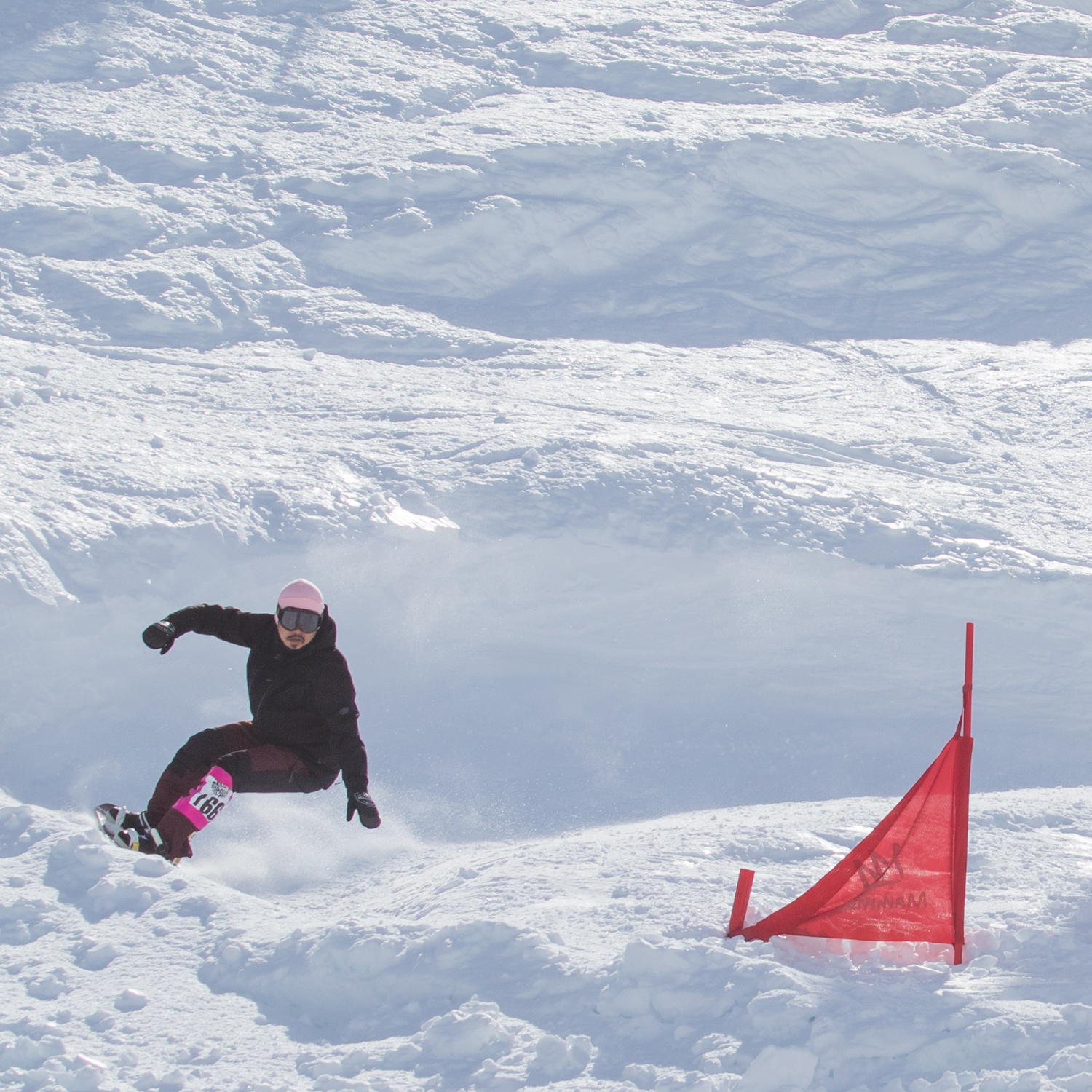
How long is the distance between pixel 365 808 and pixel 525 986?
992mm

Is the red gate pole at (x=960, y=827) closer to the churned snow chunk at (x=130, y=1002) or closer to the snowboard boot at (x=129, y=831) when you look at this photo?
the churned snow chunk at (x=130, y=1002)

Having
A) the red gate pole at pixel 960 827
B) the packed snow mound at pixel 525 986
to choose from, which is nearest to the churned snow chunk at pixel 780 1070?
the packed snow mound at pixel 525 986

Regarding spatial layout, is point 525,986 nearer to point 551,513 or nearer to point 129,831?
point 129,831

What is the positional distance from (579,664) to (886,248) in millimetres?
8636

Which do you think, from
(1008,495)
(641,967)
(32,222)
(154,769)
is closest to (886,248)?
(1008,495)

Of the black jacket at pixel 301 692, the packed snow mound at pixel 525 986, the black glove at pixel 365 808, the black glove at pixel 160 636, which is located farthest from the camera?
the black jacket at pixel 301 692

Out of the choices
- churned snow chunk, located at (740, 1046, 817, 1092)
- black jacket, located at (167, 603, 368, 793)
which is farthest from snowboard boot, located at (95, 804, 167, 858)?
churned snow chunk, located at (740, 1046, 817, 1092)

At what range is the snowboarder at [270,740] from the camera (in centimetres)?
448

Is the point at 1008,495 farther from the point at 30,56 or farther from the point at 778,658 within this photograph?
the point at 30,56

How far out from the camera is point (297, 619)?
447cm

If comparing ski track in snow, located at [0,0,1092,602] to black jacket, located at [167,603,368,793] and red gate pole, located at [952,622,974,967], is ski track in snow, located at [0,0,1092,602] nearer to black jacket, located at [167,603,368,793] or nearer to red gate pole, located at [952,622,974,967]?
black jacket, located at [167,603,368,793]

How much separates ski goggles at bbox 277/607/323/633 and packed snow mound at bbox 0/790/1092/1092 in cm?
108

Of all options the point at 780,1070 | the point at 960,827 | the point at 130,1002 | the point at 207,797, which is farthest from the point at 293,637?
the point at 960,827

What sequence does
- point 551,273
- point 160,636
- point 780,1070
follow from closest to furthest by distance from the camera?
point 780,1070, point 160,636, point 551,273
